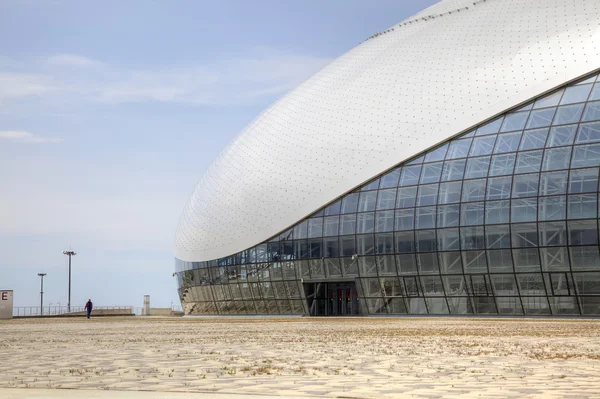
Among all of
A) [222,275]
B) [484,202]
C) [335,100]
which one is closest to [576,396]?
[484,202]

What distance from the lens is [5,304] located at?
60.0m

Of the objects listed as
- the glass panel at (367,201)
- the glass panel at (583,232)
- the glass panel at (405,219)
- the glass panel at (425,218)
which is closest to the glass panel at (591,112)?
the glass panel at (583,232)

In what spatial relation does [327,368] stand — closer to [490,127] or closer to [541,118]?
[541,118]

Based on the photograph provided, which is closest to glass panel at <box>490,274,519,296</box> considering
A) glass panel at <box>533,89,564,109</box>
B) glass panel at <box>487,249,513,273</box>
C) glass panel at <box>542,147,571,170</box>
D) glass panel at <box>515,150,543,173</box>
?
glass panel at <box>487,249,513,273</box>

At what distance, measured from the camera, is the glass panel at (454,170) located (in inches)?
1695

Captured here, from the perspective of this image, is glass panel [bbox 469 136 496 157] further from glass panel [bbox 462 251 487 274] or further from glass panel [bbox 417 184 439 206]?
glass panel [bbox 462 251 487 274]

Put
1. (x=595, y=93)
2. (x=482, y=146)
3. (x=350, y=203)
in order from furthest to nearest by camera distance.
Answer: (x=350, y=203), (x=482, y=146), (x=595, y=93)

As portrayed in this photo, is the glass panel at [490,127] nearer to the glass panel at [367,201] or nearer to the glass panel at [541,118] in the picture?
the glass panel at [541,118]

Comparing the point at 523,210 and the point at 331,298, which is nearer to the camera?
the point at 523,210

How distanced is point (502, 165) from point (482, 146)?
4.91 ft

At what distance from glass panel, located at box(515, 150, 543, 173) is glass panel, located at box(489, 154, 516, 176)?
31 cm

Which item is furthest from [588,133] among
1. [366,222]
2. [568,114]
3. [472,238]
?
[366,222]

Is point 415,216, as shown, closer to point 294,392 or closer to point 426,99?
point 426,99

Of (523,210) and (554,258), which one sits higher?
(523,210)
